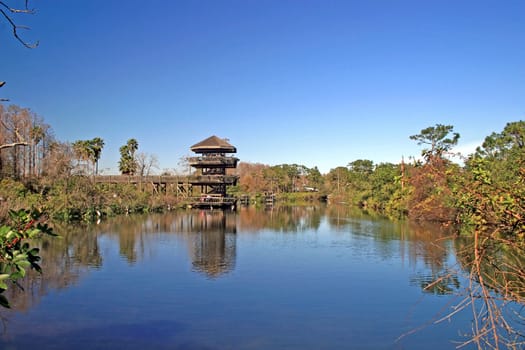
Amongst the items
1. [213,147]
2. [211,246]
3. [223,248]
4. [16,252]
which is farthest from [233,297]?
[213,147]

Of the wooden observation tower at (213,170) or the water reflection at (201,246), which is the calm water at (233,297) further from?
the wooden observation tower at (213,170)

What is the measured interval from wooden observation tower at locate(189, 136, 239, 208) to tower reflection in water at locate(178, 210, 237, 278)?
A: 43.3ft

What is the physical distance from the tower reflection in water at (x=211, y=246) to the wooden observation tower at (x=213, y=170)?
1319 centimetres

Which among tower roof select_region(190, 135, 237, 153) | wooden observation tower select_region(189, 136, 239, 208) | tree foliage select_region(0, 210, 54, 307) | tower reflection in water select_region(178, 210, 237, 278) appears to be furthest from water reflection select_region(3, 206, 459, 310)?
tower roof select_region(190, 135, 237, 153)

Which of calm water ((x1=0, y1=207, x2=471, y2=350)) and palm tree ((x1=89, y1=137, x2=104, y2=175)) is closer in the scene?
calm water ((x1=0, y1=207, x2=471, y2=350))

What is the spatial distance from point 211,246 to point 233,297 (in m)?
7.31

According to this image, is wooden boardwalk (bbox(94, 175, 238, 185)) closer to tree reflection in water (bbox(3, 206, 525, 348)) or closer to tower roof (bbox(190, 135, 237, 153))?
tower roof (bbox(190, 135, 237, 153))

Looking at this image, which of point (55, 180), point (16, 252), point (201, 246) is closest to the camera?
point (16, 252)

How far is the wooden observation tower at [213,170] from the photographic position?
3894 cm

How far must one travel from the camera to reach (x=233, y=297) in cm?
960

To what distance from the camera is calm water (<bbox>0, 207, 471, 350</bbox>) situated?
716 cm

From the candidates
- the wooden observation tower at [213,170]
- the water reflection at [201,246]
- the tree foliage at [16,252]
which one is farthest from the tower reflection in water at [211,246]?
the wooden observation tower at [213,170]

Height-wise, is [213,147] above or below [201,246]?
above

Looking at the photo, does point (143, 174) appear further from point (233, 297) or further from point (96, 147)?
point (233, 297)
